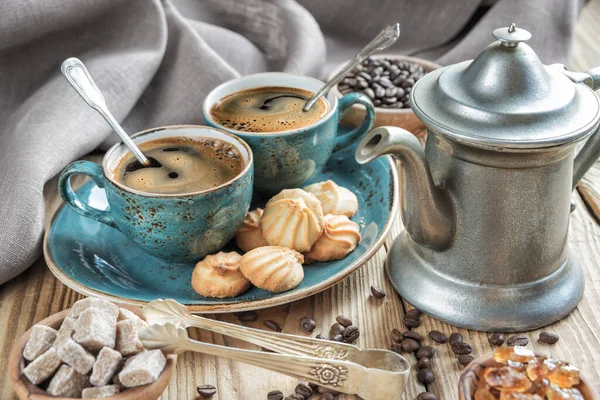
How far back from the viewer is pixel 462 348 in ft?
3.48

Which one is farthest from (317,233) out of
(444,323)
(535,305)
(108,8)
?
(108,8)

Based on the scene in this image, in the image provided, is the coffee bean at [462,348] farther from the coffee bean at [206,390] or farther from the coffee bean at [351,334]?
the coffee bean at [206,390]

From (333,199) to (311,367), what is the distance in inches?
17.7

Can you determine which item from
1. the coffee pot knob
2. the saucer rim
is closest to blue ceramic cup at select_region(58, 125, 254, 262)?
the saucer rim

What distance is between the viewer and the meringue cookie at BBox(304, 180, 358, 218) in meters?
1.31

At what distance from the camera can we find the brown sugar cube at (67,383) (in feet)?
2.86

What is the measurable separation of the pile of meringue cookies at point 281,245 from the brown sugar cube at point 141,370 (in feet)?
0.76

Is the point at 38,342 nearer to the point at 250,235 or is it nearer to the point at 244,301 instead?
the point at 244,301

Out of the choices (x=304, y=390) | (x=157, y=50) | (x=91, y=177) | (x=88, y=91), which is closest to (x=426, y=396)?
(x=304, y=390)

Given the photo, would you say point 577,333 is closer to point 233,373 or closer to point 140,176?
point 233,373

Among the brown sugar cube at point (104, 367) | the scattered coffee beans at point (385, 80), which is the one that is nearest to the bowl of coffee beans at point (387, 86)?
the scattered coffee beans at point (385, 80)

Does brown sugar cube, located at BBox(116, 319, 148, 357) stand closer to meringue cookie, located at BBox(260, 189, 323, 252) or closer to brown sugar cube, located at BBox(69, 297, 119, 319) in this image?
brown sugar cube, located at BBox(69, 297, 119, 319)

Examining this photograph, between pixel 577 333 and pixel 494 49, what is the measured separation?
0.45 metres

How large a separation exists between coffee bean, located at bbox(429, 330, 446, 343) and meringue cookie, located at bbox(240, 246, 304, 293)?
22 cm
